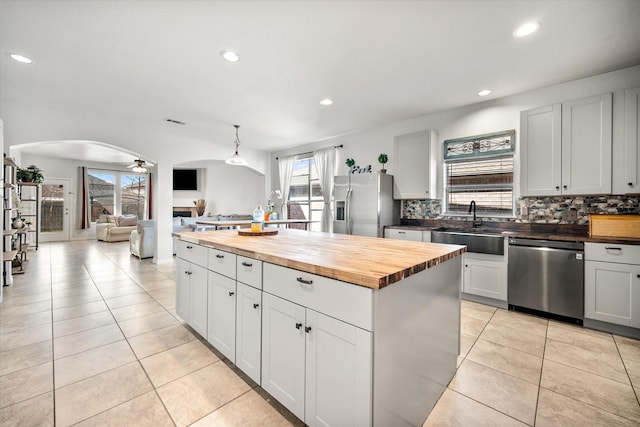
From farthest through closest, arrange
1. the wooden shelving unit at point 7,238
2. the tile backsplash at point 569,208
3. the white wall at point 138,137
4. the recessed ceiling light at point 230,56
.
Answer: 1. the white wall at point 138,137
2. the wooden shelving unit at point 7,238
3. the tile backsplash at point 569,208
4. the recessed ceiling light at point 230,56

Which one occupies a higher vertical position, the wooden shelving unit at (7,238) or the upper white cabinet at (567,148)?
the upper white cabinet at (567,148)

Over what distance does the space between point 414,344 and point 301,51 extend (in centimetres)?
252

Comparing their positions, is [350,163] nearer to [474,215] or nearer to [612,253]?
[474,215]

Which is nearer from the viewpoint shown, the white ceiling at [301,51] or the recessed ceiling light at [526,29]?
the white ceiling at [301,51]

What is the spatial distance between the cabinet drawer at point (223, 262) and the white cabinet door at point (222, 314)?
0.12ft

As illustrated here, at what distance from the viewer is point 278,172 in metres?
6.89

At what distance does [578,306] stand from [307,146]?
5157mm

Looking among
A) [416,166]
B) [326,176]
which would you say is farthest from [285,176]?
[416,166]

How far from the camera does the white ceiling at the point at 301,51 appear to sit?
196 cm

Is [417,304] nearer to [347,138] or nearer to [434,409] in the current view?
[434,409]

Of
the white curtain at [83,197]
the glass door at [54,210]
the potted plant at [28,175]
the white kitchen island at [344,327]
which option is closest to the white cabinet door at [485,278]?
the white kitchen island at [344,327]

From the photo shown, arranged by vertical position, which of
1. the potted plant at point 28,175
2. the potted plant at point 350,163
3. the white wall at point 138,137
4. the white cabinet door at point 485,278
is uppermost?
the white wall at point 138,137

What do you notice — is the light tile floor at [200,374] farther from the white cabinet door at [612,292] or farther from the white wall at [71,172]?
the white wall at [71,172]

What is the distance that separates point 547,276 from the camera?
2.70 metres
